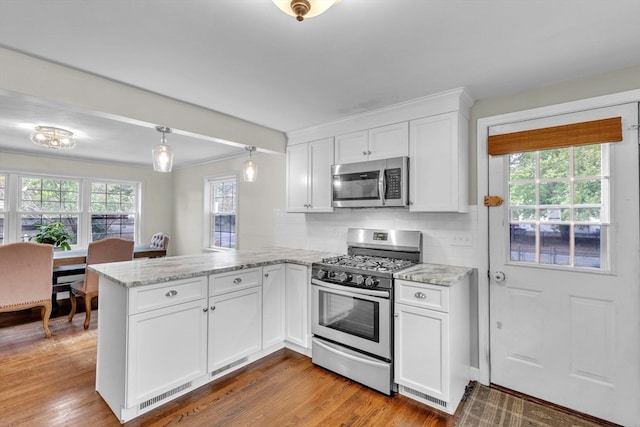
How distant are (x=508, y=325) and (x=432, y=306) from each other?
2.58ft

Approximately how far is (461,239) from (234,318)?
6.58 ft

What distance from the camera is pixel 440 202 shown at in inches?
97.3

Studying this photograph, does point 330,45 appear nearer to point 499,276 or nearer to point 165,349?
point 499,276

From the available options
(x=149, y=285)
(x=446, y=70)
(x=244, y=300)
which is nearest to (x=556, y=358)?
(x=446, y=70)

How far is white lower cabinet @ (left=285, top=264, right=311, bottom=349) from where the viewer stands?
112 inches

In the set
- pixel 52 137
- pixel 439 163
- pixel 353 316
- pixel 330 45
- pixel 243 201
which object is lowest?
pixel 353 316

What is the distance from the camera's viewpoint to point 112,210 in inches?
226

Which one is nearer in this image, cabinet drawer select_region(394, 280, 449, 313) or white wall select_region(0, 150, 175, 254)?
cabinet drawer select_region(394, 280, 449, 313)

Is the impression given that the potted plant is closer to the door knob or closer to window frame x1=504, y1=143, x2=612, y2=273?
the door knob

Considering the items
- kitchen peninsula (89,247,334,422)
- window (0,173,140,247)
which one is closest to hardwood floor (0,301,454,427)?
kitchen peninsula (89,247,334,422)

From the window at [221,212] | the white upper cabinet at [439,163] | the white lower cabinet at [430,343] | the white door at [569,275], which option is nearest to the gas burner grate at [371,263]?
the white lower cabinet at [430,343]

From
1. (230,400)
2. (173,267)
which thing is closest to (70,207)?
(173,267)

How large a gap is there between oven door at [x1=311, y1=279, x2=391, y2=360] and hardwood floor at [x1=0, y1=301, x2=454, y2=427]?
328 millimetres

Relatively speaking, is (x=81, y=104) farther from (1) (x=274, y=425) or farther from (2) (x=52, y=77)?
(1) (x=274, y=425)
